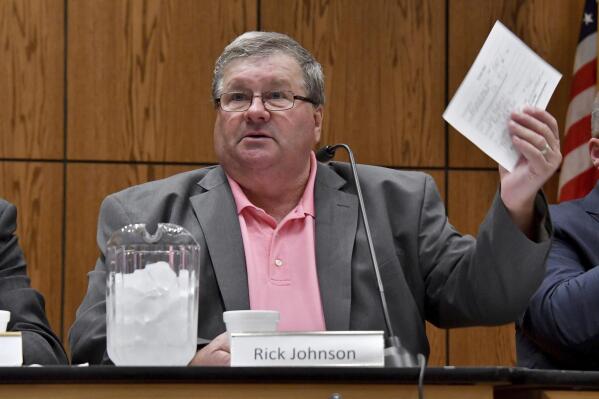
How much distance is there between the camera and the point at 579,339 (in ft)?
9.37

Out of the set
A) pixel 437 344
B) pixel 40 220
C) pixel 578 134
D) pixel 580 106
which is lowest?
pixel 437 344

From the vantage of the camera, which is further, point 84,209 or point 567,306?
point 84,209

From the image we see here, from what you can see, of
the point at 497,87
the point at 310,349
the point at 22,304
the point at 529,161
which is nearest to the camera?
the point at 310,349

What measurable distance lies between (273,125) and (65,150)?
217cm

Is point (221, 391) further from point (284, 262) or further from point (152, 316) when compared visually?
point (284, 262)

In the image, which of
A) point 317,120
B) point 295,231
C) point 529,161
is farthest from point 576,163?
point 529,161

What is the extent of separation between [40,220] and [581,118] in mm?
2537

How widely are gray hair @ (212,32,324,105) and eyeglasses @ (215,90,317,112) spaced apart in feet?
0.19

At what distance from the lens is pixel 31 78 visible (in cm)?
484

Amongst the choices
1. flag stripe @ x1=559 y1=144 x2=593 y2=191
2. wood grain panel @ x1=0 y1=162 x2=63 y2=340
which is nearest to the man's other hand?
flag stripe @ x1=559 y1=144 x2=593 y2=191

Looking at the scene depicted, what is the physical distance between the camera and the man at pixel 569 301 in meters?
2.86

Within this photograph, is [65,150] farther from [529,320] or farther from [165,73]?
[529,320]

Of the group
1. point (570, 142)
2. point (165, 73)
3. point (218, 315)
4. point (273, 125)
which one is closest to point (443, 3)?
point (570, 142)

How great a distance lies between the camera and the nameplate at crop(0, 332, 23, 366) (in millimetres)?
1891
